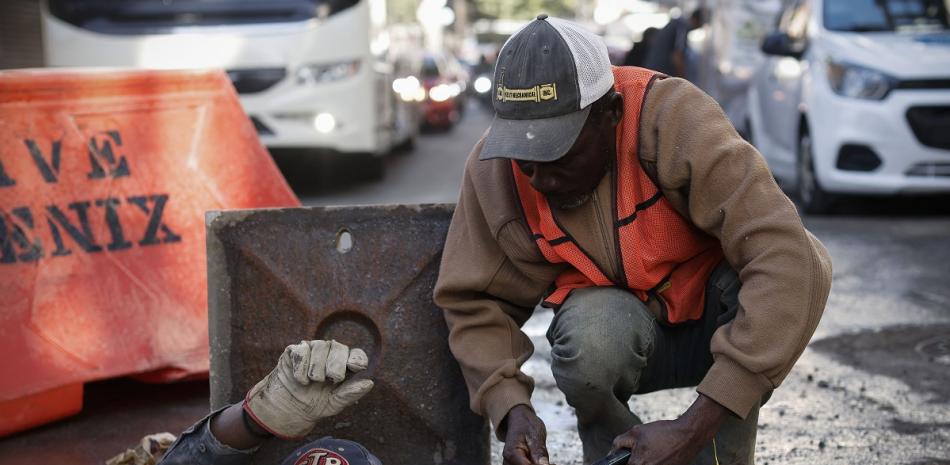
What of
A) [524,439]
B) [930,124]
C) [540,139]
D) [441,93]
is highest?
[540,139]

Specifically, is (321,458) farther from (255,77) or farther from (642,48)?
(642,48)

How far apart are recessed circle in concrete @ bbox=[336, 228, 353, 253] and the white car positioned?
4842mm

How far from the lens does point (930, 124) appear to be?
7.02m

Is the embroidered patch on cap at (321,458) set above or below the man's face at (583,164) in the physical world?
below

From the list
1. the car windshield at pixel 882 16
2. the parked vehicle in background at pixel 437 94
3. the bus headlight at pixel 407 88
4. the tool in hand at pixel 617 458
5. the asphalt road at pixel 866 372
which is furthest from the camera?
the parked vehicle in background at pixel 437 94

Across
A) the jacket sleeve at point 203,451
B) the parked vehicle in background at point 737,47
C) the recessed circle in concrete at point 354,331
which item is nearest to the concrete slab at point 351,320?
the recessed circle in concrete at point 354,331

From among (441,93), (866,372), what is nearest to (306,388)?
(866,372)

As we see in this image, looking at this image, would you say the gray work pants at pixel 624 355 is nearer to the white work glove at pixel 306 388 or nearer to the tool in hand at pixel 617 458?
the tool in hand at pixel 617 458

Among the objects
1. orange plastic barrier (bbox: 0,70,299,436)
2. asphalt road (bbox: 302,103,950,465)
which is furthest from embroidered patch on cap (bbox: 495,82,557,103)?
orange plastic barrier (bbox: 0,70,299,436)

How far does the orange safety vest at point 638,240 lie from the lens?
2.52m

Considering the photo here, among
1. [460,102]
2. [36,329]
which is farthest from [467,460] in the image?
[460,102]

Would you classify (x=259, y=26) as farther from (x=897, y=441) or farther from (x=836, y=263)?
(x=897, y=441)

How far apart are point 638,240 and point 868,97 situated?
Result: 5114 mm

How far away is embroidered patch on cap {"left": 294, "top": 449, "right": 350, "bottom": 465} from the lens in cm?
254
